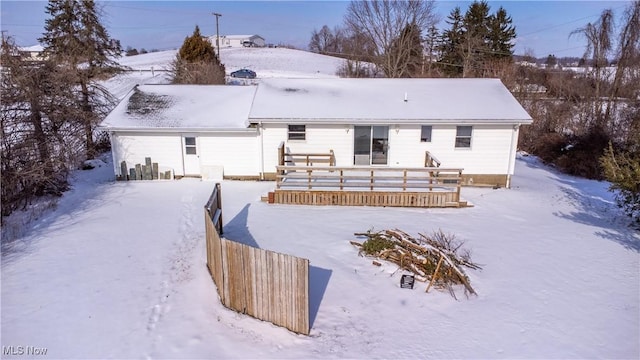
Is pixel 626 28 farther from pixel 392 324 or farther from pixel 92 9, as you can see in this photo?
pixel 92 9

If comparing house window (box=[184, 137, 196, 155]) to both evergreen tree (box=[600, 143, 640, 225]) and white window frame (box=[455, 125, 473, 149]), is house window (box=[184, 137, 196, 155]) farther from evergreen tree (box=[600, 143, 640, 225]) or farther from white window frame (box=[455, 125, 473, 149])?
evergreen tree (box=[600, 143, 640, 225])

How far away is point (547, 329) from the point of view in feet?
23.3

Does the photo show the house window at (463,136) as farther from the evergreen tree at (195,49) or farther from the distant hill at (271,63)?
the distant hill at (271,63)

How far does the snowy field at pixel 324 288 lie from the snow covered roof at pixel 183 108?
3.70 m

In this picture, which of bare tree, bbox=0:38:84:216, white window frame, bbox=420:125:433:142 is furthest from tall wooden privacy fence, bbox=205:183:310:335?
white window frame, bbox=420:125:433:142

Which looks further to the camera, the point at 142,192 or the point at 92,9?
the point at 92,9

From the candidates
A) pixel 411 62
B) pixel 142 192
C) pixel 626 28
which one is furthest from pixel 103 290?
pixel 411 62

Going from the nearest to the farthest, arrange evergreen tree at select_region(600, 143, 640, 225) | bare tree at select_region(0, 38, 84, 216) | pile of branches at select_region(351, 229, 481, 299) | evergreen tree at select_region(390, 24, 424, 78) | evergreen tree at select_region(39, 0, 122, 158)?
pile of branches at select_region(351, 229, 481, 299)
evergreen tree at select_region(600, 143, 640, 225)
bare tree at select_region(0, 38, 84, 216)
evergreen tree at select_region(39, 0, 122, 158)
evergreen tree at select_region(390, 24, 424, 78)

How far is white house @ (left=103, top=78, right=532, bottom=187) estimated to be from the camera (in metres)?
15.5

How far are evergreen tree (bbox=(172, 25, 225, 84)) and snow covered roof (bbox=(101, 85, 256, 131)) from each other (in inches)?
539

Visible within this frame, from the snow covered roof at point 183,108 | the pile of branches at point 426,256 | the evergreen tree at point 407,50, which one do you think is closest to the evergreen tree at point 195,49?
the evergreen tree at point 407,50

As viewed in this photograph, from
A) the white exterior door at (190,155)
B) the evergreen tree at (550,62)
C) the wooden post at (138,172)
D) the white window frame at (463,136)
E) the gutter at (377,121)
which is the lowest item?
the wooden post at (138,172)

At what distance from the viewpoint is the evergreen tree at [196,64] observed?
106 feet

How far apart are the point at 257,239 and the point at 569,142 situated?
19806 millimetres
